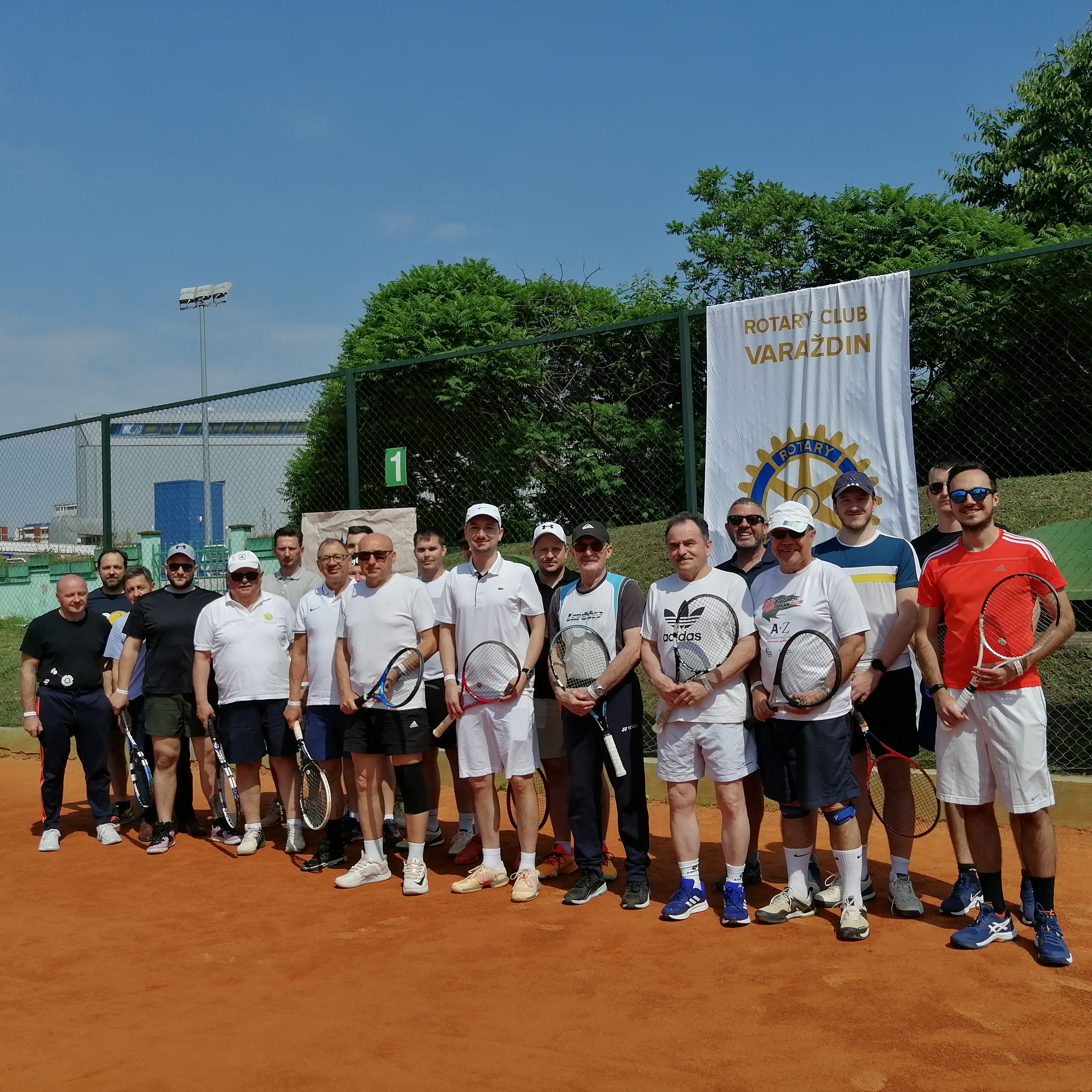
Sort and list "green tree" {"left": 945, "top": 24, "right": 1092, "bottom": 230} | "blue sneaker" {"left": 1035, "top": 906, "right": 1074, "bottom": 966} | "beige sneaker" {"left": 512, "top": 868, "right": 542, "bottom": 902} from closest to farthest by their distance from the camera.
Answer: "blue sneaker" {"left": 1035, "top": 906, "right": 1074, "bottom": 966} → "beige sneaker" {"left": 512, "top": 868, "right": 542, "bottom": 902} → "green tree" {"left": 945, "top": 24, "right": 1092, "bottom": 230}

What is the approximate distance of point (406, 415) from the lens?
984 centimetres

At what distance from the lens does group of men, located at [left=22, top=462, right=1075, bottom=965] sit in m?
4.68

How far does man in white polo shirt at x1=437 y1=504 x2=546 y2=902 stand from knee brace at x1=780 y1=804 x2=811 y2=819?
1.38 m

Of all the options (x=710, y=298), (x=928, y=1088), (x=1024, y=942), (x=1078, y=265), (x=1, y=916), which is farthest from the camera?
(x=710, y=298)

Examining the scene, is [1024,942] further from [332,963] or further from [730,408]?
[730,408]

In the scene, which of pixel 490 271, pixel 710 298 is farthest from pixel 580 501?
pixel 490 271

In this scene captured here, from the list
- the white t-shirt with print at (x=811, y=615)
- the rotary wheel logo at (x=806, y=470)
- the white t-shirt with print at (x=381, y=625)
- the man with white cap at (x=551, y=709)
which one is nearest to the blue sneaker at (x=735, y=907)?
the white t-shirt with print at (x=811, y=615)

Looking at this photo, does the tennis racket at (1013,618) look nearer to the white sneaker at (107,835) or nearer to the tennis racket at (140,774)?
the tennis racket at (140,774)

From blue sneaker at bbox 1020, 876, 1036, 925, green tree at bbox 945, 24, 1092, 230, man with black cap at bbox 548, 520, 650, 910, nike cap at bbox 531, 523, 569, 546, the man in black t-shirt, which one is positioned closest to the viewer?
blue sneaker at bbox 1020, 876, 1036, 925

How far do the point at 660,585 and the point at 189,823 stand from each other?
4128 mm

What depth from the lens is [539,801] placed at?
7.99 m

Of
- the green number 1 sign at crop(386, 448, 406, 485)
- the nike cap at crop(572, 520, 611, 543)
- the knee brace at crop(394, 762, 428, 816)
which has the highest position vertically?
the green number 1 sign at crop(386, 448, 406, 485)

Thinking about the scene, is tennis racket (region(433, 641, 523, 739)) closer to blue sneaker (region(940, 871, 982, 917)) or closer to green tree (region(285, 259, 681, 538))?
blue sneaker (region(940, 871, 982, 917))

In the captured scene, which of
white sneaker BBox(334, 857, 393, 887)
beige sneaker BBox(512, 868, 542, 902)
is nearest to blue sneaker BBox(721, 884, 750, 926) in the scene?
beige sneaker BBox(512, 868, 542, 902)
